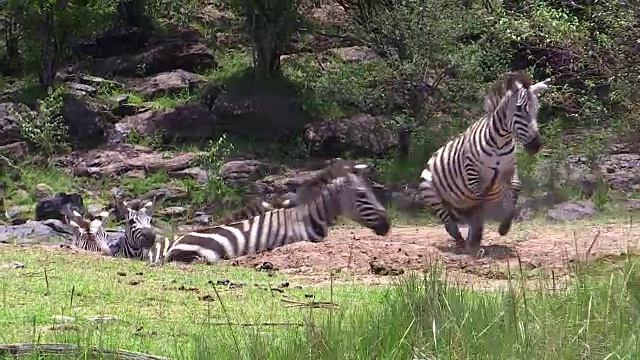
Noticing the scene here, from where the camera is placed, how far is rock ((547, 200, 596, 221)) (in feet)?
45.5

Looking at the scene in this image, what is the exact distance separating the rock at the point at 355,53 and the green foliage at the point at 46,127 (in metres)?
6.91

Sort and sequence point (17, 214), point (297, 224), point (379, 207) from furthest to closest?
1. point (17, 214)
2. point (379, 207)
3. point (297, 224)

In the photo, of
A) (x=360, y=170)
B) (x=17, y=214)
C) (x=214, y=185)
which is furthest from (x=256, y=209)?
(x=17, y=214)

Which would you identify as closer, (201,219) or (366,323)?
(366,323)

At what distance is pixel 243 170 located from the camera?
60.7 ft

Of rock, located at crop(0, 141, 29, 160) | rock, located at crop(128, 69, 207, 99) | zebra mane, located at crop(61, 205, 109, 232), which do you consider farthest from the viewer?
rock, located at crop(128, 69, 207, 99)

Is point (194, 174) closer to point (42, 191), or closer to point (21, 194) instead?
point (42, 191)

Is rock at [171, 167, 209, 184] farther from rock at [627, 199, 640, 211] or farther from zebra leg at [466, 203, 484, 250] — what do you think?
zebra leg at [466, 203, 484, 250]

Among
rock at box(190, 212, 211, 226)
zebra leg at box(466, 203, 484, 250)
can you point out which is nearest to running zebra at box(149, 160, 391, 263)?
zebra leg at box(466, 203, 484, 250)

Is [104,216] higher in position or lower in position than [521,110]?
lower

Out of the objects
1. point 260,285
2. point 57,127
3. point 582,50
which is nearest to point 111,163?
point 57,127

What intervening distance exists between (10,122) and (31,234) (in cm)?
690

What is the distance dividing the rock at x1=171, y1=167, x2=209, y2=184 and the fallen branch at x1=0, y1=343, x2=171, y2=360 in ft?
43.7

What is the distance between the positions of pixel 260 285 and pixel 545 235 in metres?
4.65
